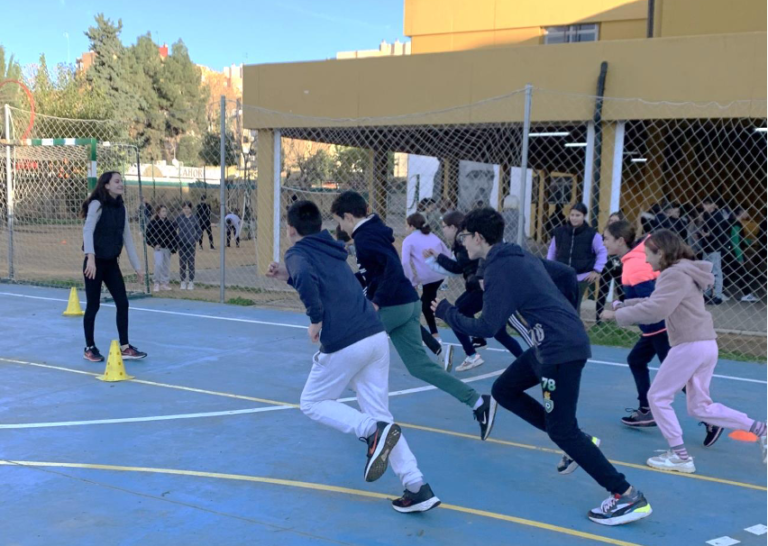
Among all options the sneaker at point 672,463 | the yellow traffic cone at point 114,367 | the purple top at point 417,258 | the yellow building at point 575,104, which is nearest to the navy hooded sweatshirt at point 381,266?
the sneaker at point 672,463

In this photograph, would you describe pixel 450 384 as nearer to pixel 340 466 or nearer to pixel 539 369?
pixel 340 466

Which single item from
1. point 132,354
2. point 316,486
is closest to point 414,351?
point 316,486

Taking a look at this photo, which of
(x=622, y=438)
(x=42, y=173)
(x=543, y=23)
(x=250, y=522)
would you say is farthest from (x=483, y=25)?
(x=250, y=522)

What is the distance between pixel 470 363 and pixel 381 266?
8.62 ft

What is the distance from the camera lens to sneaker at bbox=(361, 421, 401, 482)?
410 centimetres

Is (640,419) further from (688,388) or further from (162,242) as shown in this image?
(162,242)

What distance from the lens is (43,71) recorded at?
4072 centimetres

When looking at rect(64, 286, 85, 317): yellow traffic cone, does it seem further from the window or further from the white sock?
the window

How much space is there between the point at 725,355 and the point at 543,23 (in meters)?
19.0

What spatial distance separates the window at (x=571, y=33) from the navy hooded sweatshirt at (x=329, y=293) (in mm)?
23041

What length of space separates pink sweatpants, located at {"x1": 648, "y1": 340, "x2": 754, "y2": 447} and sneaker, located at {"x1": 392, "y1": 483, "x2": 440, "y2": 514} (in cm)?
180

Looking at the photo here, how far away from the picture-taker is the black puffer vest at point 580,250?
925 centimetres

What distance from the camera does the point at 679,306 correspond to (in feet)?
16.3

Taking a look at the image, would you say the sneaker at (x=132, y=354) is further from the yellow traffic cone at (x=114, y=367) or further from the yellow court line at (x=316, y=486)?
the yellow court line at (x=316, y=486)
